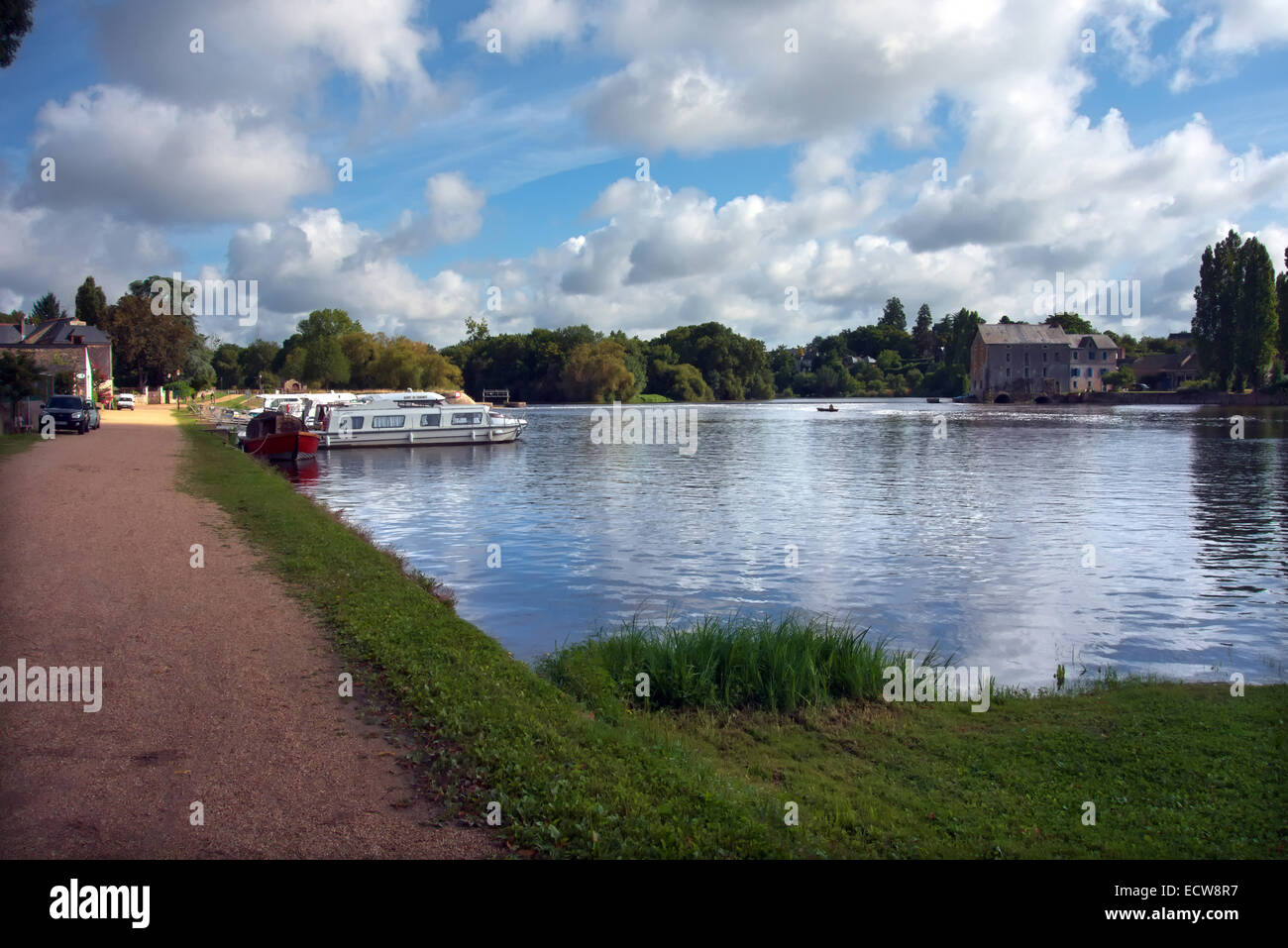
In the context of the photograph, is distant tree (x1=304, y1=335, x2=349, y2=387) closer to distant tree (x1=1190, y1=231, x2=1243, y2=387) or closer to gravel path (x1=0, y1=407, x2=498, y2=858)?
distant tree (x1=1190, y1=231, x2=1243, y2=387)

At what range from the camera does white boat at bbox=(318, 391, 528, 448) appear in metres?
63.1

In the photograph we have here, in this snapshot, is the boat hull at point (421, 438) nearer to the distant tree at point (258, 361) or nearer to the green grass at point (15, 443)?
the green grass at point (15, 443)

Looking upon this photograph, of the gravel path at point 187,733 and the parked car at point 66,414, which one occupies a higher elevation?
the parked car at point 66,414

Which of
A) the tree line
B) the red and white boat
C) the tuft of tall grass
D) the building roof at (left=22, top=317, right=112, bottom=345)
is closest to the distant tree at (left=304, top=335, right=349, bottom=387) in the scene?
the tree line

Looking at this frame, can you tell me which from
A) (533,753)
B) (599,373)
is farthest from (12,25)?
(599,373)

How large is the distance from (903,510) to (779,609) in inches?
597

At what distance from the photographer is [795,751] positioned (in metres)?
9.35

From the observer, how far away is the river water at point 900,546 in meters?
15.1

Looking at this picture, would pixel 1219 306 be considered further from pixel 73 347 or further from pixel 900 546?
pixel 73 347

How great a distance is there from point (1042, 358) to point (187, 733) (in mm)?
170841

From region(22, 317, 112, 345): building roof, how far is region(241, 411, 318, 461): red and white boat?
5540cm

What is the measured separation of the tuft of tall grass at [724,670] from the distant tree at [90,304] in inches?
5124

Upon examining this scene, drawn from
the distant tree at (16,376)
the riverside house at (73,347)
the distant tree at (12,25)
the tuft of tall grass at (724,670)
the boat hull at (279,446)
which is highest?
the riverside house at (73,347)

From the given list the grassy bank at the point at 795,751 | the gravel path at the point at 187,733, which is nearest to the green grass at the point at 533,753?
the grassy bank at the point at 795,751
